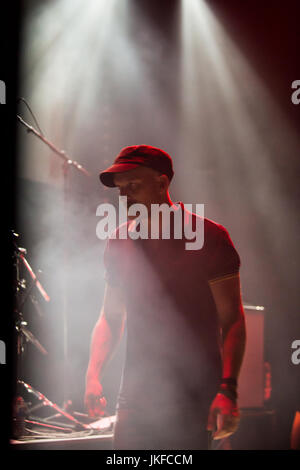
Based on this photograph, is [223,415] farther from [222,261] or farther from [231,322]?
[222,261]

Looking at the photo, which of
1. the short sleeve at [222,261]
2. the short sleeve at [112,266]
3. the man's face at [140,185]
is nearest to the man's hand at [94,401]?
the short sleeve at [112,266]

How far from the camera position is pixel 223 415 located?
178 cm

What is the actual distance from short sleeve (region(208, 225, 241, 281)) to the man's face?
0.33 meters

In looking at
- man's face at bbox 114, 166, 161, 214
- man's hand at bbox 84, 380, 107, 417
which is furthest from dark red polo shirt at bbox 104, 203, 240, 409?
man's face at bbox 114, 166, 161, 214

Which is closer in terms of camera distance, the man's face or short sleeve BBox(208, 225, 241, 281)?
short sleeve BBox(208, 225, 241, 281)

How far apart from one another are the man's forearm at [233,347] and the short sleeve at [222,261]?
7.0 inches

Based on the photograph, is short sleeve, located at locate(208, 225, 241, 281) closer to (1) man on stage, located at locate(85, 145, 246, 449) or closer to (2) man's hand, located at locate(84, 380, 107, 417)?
(1) man on stage, located at locate(85, 145, 246, 449)

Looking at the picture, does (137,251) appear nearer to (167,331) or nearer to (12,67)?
(167,331)

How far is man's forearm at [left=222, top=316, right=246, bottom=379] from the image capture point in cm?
183

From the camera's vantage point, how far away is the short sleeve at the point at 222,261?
6.18 feet

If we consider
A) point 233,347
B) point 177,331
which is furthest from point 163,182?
point 233,347

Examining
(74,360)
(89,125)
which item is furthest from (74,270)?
(89,125)

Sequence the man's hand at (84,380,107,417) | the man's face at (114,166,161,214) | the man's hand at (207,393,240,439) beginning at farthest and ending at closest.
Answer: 1. the man's face at (114,166,161,214)
2. the man's hand at (84,380,107,417)
3. the man's hand at (207,393,240,439)

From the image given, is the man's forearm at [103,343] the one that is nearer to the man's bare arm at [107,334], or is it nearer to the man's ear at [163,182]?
the man's bare arm at [107,334]
